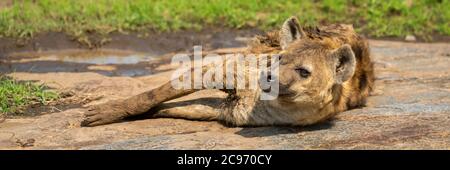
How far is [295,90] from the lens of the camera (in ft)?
13.2

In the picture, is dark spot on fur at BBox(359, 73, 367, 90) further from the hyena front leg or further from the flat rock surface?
the hyena front leg

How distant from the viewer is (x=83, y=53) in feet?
23.7

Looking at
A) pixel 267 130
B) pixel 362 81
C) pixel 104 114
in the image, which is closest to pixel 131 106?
pixel 104 114

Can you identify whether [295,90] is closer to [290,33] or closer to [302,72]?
[302,72]

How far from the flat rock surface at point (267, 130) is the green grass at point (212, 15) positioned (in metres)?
2.06

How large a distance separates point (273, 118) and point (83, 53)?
129 inches

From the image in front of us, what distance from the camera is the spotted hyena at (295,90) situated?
13.4 feet

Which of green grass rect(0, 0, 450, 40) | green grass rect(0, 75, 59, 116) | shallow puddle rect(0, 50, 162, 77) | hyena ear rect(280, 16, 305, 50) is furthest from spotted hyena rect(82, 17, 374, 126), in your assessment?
green grass rect(0, 0, 450, 40)

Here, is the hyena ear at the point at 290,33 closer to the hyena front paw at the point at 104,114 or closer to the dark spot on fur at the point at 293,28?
the dark spot on fur at the point at 293,28

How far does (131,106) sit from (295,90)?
3.74 feet

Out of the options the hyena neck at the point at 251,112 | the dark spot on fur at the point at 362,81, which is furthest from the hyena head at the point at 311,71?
the dark spot on fur at the point at 362,81

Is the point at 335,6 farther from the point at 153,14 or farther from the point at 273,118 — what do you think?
the point at 273,118

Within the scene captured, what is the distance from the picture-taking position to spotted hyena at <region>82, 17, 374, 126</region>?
4.07m
